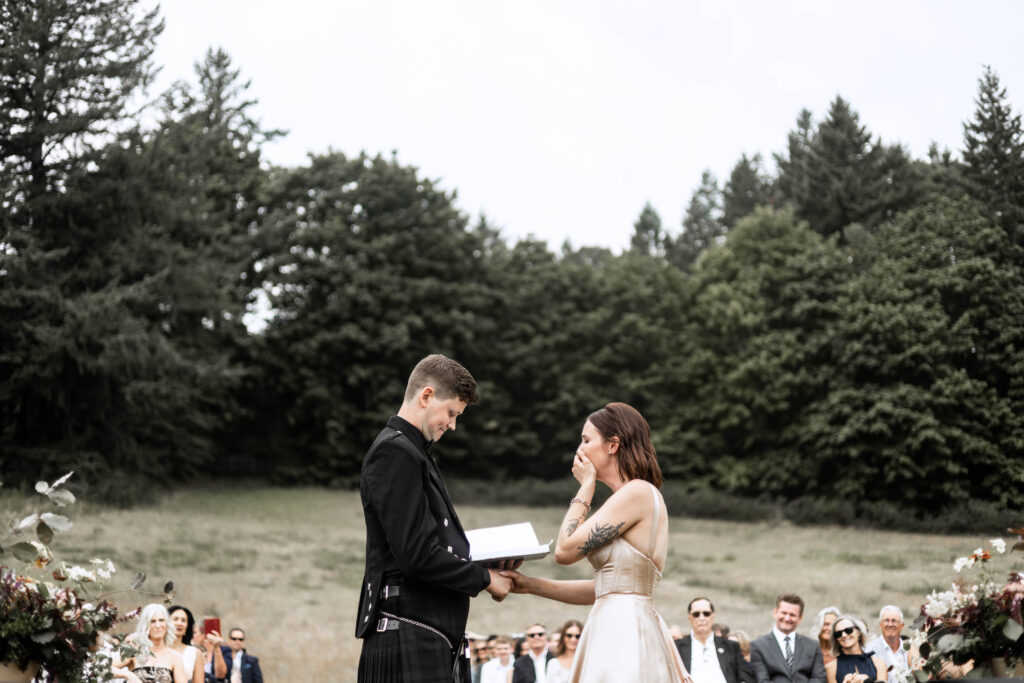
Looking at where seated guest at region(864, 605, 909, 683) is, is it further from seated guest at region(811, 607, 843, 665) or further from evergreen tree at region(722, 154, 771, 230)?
evergreen tree at region(722, 154, 771, 230)

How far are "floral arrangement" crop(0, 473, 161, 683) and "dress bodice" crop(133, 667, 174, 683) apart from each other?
11.1 ft

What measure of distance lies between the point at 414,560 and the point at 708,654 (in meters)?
6.04

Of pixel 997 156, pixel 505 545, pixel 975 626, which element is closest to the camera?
pixel 505 545

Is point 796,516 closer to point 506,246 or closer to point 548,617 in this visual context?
point 548,617

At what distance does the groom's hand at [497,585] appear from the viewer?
4316mm

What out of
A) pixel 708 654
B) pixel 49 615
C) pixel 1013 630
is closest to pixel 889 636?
pixel 708 654

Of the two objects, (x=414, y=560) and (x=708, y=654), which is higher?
(x=414, y=560)

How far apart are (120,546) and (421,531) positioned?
23.8m

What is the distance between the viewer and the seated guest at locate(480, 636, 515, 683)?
1066cm

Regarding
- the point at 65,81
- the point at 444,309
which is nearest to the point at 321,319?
the point at 444,309

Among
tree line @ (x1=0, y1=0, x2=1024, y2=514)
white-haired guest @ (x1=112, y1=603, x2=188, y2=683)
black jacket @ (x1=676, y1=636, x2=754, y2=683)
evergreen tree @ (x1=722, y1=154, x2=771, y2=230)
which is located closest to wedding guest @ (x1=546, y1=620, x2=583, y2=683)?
black jacket @ (x1=676, y1=636, x2=754, y2=683)

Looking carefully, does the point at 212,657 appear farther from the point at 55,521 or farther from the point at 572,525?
the point at 572,525

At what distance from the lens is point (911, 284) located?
2972 cm

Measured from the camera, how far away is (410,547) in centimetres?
395
